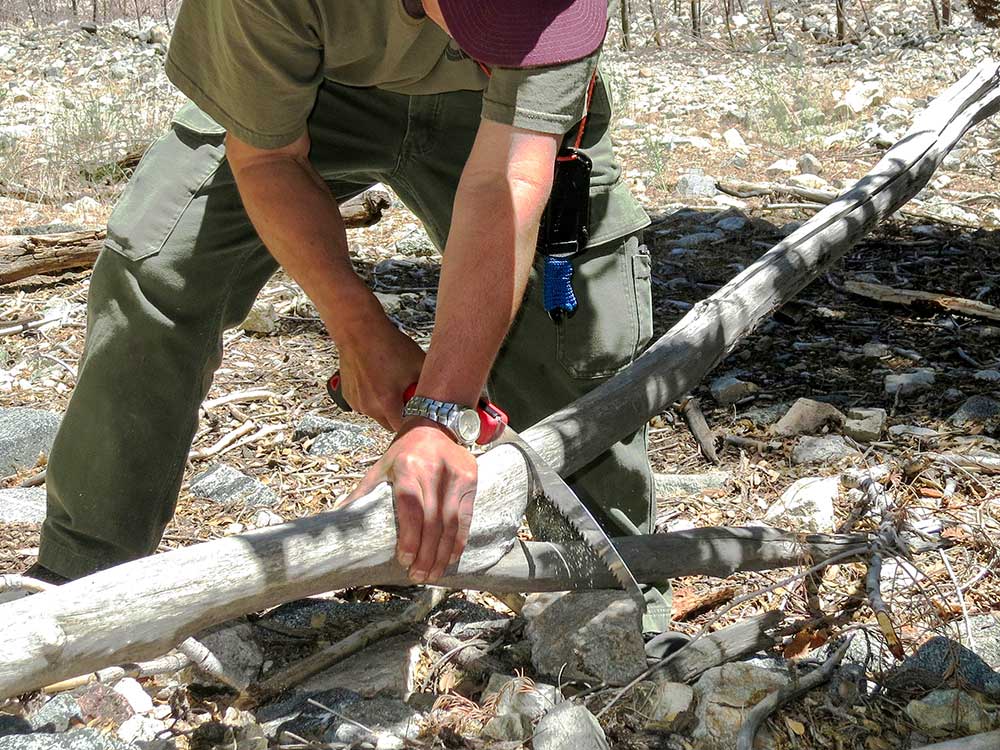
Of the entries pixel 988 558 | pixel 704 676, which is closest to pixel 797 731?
pixel 704 676

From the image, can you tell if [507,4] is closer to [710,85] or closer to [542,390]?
[542,390]

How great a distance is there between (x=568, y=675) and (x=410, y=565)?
0.68 metres

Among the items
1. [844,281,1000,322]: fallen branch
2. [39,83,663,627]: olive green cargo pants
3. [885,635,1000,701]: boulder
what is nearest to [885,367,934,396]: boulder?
[844,281,1000,322]: fallen branch

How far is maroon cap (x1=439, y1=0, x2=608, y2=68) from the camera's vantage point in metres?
1.99

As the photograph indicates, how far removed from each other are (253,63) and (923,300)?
341 cm

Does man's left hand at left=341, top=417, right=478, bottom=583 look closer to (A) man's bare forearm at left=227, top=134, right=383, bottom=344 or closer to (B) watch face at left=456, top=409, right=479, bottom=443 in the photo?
(B) watch face at left=456, top=409, right=479, bottom=443

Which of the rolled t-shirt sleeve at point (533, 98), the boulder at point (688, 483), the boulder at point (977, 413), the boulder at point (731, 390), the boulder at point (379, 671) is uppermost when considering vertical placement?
the rolled t-shirt sleeve at point (533, 98)

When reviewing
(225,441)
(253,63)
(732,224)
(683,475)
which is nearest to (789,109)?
(732,224)

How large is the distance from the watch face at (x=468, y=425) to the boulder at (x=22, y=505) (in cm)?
210

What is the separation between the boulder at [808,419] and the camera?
3.82m

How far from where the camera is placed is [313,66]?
2426 millimetres

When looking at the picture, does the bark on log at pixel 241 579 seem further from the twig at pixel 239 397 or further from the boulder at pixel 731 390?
the twig at pixel 239 397

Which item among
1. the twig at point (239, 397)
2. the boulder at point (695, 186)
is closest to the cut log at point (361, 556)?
the twig at point (239, 397)

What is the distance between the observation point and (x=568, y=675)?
7.57ft
